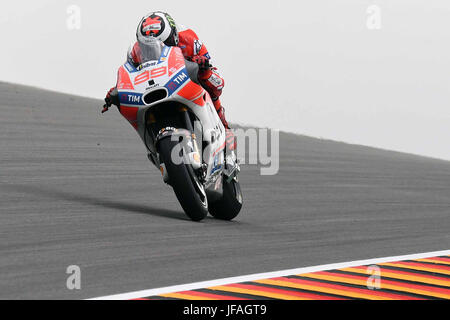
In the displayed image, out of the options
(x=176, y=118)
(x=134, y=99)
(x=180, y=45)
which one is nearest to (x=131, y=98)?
(x=134, y=99)

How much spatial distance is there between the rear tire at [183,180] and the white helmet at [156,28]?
1004 mm

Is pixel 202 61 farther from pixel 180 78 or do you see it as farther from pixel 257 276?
pixel 257 276

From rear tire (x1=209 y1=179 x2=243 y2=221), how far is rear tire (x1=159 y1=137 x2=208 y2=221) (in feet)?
3.26

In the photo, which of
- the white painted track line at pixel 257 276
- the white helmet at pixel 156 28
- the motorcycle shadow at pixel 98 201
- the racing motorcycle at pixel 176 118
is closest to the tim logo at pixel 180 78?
the racing motorcycle at pixel 176 118

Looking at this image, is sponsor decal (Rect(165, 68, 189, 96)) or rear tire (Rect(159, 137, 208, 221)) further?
sponsor decal (Rect(165, 68, 189, 96))

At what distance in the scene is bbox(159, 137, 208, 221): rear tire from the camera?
7816 mm

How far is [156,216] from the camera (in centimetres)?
894

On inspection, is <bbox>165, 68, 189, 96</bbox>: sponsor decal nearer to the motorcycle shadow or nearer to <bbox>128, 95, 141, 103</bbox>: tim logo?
<bbox>128, 95, 141, 103</bbox>: tim logo

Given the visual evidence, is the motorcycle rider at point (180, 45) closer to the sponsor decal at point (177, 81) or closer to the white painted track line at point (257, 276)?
the sponsor decal at point (177, 81)

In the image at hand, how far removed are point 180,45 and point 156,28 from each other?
1.39 feet

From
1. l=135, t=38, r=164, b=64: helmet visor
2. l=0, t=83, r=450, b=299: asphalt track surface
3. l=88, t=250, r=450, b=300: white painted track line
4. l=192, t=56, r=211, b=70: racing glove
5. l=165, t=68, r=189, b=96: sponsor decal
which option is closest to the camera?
l=88, t=250, r=450, b=300: white painted track line

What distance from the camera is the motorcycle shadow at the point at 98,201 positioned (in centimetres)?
922

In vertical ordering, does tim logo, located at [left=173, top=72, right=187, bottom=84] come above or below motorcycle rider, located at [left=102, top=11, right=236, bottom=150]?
below

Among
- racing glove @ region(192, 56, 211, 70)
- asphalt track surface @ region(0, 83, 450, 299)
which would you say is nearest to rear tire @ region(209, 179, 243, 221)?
asphalt track surface @ region(0, 83, 450, 299)
